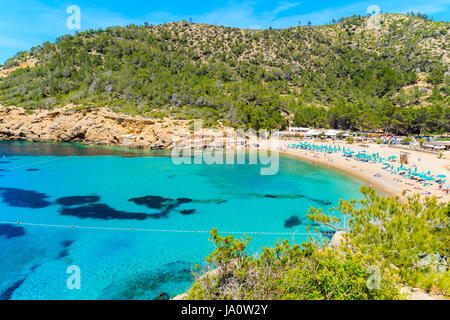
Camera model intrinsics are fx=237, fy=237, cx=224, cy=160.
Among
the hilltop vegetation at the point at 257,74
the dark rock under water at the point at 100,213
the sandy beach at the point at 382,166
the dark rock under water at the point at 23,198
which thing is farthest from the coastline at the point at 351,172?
the dark rock under water at the point at 23,198

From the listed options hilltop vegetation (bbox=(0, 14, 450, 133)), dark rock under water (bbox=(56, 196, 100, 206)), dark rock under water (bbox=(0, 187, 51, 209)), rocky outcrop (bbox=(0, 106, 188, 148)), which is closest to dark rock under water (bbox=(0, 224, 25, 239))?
dark rock under water (bbox=(0, 187, 51, 209))

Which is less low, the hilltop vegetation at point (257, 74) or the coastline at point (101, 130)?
the hilltop vegetation at point (257, 74)

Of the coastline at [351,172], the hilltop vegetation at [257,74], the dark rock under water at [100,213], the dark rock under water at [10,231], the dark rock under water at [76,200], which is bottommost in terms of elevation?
the dark rock under water at [10,231]

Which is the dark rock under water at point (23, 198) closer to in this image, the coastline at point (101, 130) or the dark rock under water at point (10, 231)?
the dark rock under water at point (10, 231)

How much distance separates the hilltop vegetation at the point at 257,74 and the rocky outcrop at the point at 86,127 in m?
2.93

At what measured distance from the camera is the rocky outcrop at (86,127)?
45.8m

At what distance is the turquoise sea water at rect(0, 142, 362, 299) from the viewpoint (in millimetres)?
10984

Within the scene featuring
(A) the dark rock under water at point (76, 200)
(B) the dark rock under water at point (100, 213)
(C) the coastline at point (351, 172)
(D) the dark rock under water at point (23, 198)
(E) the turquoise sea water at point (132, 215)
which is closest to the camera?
(E) the turquoise sea water at point (132, 215)

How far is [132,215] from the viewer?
17688 mm

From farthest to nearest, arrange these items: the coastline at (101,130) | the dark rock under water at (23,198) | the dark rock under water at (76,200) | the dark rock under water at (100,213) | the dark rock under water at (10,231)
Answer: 1. the coastline at (101,130)
2. the dark rock under water at (76,200)
3. the dark rock under water at (23,198)
4. the dark rock under water at (100,213)
5. the dark rock under water at (10,231)

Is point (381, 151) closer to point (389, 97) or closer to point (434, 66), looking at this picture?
point (389, 97)

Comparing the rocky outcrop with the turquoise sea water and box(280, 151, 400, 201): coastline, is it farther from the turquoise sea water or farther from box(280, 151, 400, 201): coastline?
box(280, 151, 400, 201): coastline

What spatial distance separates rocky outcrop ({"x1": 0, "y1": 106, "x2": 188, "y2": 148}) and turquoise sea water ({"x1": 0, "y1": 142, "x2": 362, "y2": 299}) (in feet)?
42.8
